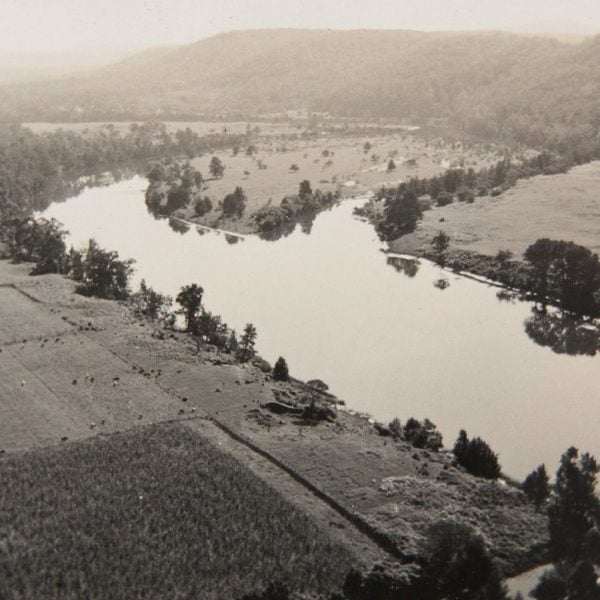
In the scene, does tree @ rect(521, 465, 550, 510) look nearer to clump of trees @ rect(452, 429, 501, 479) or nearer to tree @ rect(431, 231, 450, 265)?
clump of trees @ rect(452, 429, 501, 479)

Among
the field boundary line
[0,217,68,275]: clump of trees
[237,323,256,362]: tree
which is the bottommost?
the field boundary line

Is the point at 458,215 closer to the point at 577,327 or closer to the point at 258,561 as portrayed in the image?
the point at 577,327

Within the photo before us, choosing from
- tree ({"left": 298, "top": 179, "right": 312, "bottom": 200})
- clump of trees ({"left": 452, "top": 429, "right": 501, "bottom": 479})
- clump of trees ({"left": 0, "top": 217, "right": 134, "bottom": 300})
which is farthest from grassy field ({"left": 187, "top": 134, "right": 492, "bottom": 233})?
clump of trees ({"left": 452, "top": 429, "right": 501, "bottom": 479})

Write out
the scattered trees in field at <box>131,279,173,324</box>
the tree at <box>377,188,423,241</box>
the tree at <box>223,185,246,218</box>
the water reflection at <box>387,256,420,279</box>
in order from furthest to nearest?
1. the tree at <box>223,185,246,218</box>
2. the tree at <box>377,188,423,241</box>
3. the water reflection at <box>387,256,420,279</box>
4. the scattered trees in field at <box>131,279,173,324</box>

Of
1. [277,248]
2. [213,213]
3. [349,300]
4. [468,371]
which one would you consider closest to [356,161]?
[213,213]

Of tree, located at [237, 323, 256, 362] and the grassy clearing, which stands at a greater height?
tree, located at [237, 323, 256, 362]

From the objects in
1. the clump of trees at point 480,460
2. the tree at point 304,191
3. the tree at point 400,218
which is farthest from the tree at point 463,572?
the tree at point 304,191

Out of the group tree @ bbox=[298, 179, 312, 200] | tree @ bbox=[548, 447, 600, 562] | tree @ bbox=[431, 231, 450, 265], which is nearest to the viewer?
tree @ bbox=[548, 447, 600, 562]
